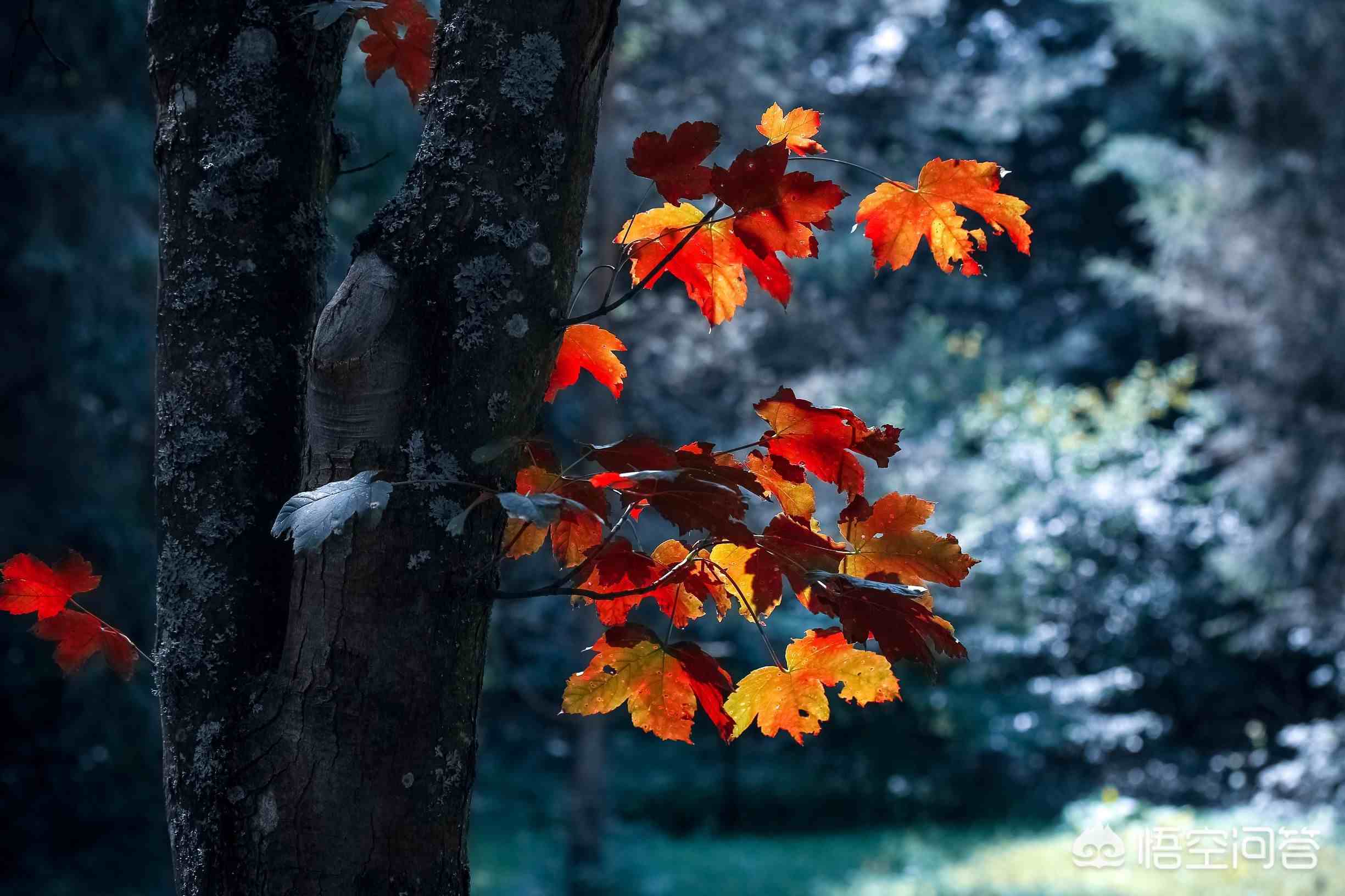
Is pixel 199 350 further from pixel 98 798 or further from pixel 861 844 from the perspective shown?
pixel 861 844

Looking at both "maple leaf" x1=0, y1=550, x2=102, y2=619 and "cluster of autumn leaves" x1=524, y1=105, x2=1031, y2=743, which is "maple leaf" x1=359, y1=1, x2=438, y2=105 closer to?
"cluster of autumn leaves" x1=524, y1=105, x2=1031, y2=743

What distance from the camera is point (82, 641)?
1.15m

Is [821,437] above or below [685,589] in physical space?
above

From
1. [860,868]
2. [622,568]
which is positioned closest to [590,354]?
[622,568]

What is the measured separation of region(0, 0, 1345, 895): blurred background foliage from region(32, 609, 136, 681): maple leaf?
3808mm

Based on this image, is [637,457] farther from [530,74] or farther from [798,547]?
[530,74]

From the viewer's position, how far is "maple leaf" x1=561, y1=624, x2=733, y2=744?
1.11 meters

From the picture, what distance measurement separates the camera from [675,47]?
21.7 feet

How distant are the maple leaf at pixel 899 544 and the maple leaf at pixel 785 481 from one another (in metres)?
0.04

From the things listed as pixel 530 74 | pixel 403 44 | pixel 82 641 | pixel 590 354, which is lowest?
pixel 82 641

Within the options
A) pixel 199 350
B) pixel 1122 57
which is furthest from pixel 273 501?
pixel 1122 57

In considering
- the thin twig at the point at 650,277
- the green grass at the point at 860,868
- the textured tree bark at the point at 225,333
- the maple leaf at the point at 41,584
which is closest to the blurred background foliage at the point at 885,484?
the green grass at the point at 860,868

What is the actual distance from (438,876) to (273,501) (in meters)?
0.37

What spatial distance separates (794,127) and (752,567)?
0.45 meters
